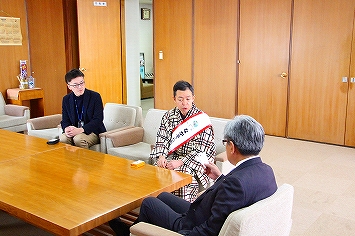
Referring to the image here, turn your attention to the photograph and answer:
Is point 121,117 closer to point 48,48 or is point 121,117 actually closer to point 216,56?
point 216,56

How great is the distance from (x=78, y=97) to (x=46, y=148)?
0.93 meters

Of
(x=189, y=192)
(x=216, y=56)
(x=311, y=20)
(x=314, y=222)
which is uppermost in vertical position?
(x=311, y=20)

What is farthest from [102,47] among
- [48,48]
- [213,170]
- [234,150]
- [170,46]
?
[234,150]

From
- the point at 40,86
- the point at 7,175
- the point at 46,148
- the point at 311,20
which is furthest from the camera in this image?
the point at 40,86

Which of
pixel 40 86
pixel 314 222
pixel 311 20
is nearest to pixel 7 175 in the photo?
pixel 314 222

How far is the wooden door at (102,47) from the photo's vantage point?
7.14 m

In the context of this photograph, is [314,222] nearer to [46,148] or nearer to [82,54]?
[46,148]

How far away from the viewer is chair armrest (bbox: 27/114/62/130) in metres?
4.75

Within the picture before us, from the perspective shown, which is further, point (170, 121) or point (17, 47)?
point (17, 47)

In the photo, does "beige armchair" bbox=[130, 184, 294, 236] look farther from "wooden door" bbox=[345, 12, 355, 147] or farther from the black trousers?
"wooden door" bbox=[345, 12, 355, 147]

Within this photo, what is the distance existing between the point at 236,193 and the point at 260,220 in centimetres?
16

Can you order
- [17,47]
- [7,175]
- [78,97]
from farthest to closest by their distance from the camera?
Result: 1. [17,47]
2. [78,97]
3. [7,175]

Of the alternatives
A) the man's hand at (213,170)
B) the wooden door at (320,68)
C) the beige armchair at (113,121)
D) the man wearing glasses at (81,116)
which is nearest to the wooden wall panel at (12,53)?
the beige armchair at (113,121)

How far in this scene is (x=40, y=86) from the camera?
24.6 ft
